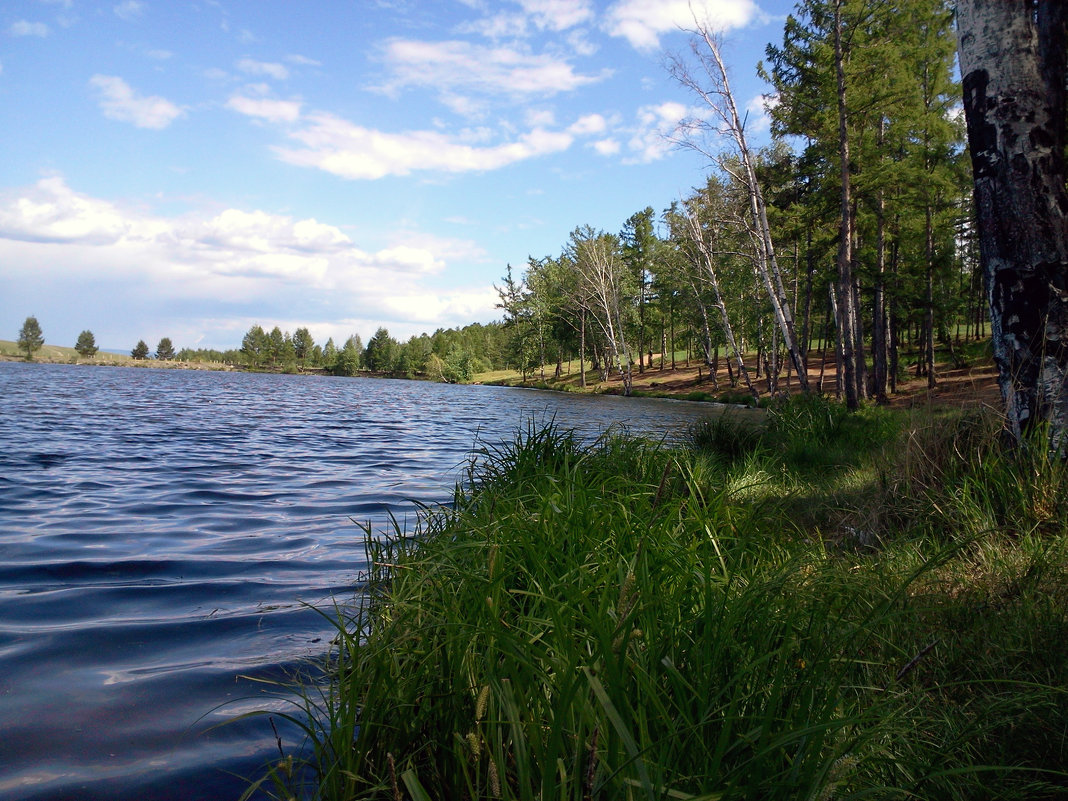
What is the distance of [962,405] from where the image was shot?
213 inches

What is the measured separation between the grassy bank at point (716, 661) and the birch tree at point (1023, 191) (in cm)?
58

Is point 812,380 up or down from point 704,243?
down

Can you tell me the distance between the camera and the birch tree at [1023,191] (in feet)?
14.7

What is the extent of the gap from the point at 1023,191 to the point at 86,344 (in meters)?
185

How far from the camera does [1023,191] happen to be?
4.56m

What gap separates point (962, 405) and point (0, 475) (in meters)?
12.3

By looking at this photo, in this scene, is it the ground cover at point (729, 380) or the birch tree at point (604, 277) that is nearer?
the ground cover at point (729, 380)

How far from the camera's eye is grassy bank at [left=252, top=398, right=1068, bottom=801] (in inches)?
67.6

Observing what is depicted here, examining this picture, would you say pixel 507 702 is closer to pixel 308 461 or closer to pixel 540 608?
pixel 540 608

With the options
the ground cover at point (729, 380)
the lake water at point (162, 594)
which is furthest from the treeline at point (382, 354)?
the lake water at point (162, 594)

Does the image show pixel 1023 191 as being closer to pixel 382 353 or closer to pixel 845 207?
pixel 845 207

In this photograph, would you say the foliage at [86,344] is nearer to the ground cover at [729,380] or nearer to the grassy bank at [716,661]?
the ground cover at [729,380]

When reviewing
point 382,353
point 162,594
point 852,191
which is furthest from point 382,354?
point 162,594

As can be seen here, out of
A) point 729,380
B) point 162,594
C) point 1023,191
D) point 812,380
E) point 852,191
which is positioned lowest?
point 162,594
